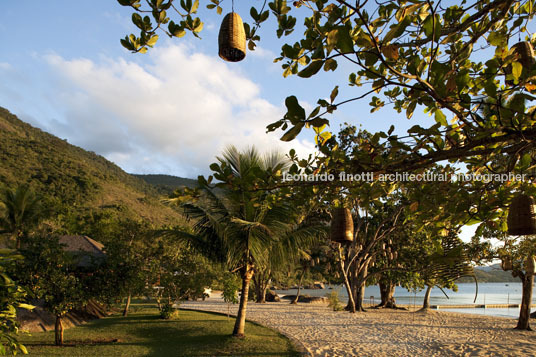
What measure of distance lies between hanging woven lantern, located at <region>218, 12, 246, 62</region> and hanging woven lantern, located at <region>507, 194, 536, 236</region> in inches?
87.1

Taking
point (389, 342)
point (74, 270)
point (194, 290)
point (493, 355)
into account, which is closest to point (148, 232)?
point (194, 290)

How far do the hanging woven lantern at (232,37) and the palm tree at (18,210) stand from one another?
74.8 ft

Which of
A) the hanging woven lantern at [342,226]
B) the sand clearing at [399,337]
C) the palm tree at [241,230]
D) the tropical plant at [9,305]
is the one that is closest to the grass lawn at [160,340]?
the palm tree at [241,230]

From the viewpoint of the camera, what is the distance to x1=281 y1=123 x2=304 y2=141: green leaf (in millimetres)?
1400

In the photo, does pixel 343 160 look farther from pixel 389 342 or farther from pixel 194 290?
pixel 194 290

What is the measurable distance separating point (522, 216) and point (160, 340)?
29.6ft

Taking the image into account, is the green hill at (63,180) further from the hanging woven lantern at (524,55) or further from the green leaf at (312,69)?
the hanging woven lantern at (524,55)

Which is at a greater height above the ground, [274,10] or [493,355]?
[274,10]

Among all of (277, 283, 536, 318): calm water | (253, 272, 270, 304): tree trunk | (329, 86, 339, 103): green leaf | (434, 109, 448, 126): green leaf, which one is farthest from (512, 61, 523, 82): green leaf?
(253, 272, 270, 304): tree trunk

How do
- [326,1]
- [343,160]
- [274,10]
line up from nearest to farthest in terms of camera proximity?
[326,1] → [274,10] → [343,160]

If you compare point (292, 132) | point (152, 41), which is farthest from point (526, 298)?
point (152, 41)

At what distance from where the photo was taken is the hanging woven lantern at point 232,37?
7.25ft

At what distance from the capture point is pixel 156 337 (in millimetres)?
9312

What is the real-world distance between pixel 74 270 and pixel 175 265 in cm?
390
